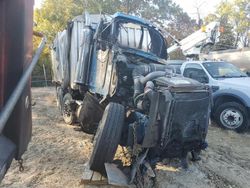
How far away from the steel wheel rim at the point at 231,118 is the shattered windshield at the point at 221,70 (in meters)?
1.21

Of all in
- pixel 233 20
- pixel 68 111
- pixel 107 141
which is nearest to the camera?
pixel 107 141

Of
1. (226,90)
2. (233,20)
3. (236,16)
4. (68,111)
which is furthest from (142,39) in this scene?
(233,20)

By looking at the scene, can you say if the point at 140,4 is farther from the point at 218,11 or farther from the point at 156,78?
the point at 156,78

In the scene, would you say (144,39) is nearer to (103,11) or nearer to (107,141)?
(107,141)

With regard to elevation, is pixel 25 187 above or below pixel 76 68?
below

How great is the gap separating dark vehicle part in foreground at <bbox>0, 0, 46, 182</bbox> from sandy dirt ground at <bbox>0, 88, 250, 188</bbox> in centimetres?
320

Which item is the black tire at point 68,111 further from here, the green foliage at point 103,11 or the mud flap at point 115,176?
the green foliage at point 103,11

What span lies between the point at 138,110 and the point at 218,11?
28803 millimetres

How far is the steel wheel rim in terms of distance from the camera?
8.94 meters

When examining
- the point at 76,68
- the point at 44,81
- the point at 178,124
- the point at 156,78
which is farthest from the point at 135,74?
the point at 44,81

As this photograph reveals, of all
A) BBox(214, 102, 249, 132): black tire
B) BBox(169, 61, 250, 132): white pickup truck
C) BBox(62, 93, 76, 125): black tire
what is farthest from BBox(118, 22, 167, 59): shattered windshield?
BBox(214, 102, 249, 132): black tire

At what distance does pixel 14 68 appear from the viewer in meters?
1.83

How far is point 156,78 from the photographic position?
222 inches

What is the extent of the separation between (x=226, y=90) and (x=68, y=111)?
13.9ft
